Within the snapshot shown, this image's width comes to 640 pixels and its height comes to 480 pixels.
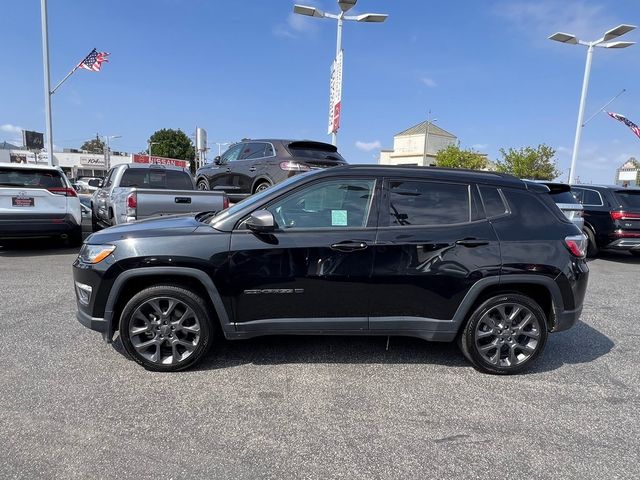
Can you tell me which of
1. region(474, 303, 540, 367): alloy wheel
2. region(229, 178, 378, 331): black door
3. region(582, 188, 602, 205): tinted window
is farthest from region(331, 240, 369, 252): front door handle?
region(582, 188, 602, 205): tinted window

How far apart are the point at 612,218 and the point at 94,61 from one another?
753 inches

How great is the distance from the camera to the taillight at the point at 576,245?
11.9 ft

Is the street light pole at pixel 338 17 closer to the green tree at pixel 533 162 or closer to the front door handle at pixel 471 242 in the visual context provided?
the front door handle at pixel 471 242

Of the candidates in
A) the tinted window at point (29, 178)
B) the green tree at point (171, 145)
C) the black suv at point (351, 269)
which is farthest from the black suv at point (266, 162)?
the green tree at point (171, 145)

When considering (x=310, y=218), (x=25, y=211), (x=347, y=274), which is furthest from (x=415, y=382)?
(x=25, y=211)

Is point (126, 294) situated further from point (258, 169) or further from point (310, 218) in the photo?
point (258, 169)

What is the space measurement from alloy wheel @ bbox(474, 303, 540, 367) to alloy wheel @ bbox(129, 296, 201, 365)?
2506 mm

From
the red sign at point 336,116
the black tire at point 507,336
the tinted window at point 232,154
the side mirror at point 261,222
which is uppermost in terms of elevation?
the red sign at point 336,116

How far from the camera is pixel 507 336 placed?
3.64 meters

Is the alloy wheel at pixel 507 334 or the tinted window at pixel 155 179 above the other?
the tinted window at pixel 155 179

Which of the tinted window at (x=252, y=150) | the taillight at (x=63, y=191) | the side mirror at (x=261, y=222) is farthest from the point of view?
the tinted window at (x=252, y=150)

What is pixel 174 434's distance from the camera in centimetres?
269

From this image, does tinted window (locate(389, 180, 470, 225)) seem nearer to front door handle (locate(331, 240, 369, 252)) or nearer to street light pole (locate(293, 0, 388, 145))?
front door handle (locate(331, 240, 369, 252))

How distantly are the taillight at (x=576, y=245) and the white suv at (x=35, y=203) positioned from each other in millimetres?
8606
